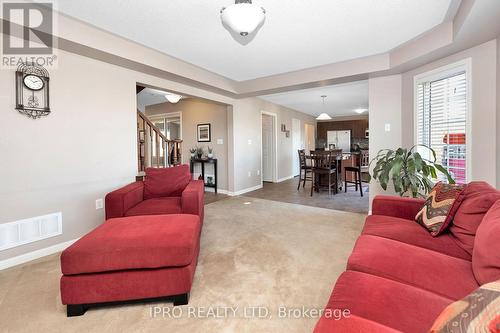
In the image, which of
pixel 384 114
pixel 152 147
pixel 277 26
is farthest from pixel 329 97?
pixel 152 147

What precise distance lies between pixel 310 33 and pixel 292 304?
2.70 m

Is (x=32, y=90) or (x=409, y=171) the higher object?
(x=32, y=90)

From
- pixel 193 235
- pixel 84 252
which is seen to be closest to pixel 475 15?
pixel 193 235

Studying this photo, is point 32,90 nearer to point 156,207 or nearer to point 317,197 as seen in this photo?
point 156,207

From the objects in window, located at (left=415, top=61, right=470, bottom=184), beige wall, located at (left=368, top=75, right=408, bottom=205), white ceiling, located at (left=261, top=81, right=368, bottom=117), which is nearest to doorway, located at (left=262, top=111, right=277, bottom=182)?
white ceiling, located at (left=261, top=81, right=368, bottom=117)

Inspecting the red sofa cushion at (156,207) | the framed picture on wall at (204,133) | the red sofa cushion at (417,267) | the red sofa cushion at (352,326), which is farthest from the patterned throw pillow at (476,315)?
the framed picture on wall at (204,133)

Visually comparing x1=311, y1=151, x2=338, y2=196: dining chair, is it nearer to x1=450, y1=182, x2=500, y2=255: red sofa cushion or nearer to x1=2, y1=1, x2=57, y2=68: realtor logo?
x1=450, y1=182, x2=500, y2=255: red sofa cushion

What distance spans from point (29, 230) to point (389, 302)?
10.1 feet

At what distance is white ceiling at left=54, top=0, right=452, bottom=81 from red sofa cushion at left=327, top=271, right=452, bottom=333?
225cm

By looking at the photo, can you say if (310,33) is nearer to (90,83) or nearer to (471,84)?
(471,84)

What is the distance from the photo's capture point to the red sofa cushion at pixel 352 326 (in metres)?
0.77

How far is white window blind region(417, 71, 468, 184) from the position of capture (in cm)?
277

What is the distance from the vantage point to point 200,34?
2656 millimetres

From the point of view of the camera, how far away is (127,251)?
61.2 inches
